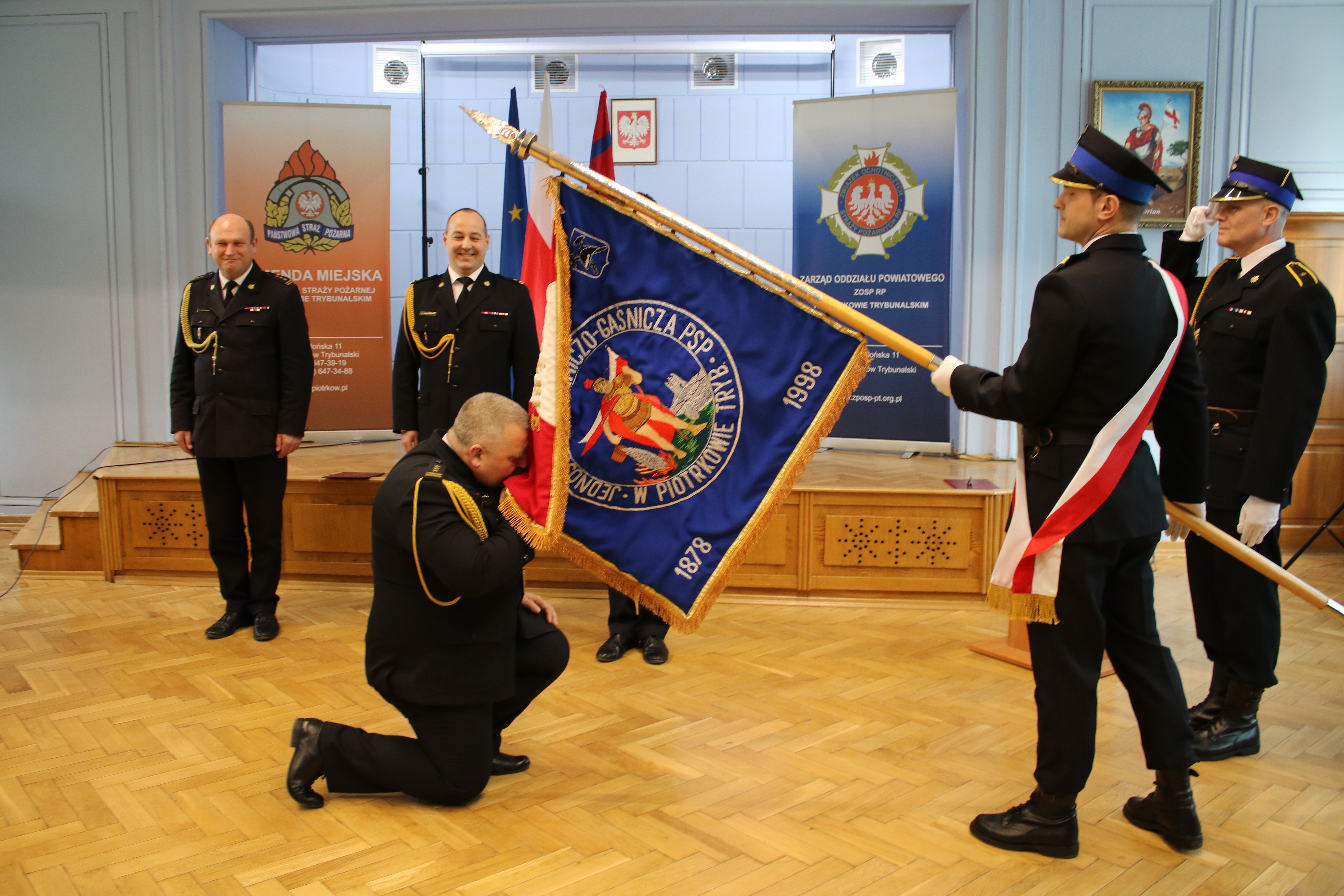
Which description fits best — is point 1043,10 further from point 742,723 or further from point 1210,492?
point 742,723

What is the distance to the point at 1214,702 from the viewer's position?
108 inches

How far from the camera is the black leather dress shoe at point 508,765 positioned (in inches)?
96.5

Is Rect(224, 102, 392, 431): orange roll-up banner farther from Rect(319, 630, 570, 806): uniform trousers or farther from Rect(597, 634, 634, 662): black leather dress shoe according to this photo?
Rect(319, 630, 570, 806): uniform trousers

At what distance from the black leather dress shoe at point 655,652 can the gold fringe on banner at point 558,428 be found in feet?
4.19

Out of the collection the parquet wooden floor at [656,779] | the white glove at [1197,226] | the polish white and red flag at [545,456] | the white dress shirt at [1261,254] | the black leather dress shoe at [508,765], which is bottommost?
the parquet wooden floor at [656,779]

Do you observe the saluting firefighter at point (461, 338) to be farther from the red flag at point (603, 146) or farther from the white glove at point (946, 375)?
the white glove at point (946, 375)

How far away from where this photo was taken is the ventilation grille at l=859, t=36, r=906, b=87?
5.84 metres

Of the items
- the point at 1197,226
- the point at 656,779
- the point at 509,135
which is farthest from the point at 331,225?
the point at 1197,226

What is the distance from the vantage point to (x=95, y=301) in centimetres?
539

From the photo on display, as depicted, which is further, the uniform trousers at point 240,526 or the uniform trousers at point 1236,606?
the uniform trousers at point 240,526

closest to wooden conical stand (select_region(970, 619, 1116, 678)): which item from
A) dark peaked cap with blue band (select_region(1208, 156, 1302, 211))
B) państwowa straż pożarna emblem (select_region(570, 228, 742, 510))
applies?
dark peaked cap with blue band (select_region(1208, 156, 1302, 211))

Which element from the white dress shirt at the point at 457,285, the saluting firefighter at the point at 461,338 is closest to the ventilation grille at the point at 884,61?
the saluting firefighter at the point at 461,338

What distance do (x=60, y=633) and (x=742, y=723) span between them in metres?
2.69

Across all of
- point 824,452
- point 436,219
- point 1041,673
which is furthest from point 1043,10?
point 1041,673
